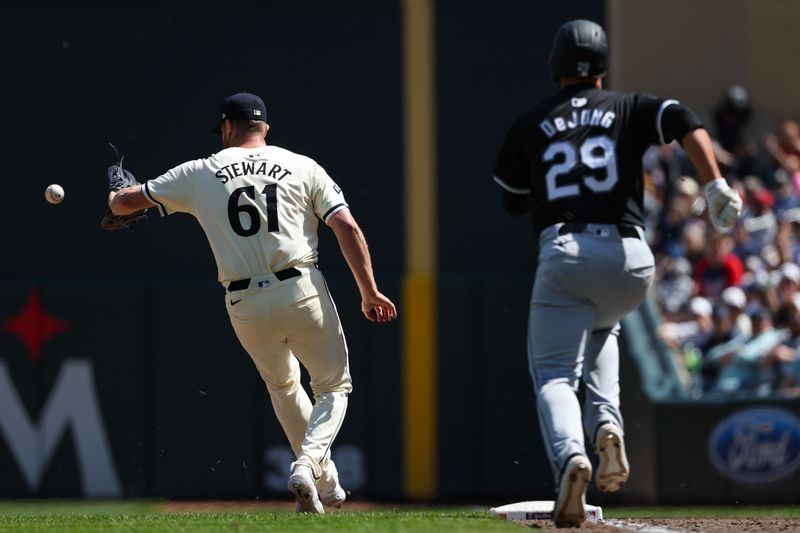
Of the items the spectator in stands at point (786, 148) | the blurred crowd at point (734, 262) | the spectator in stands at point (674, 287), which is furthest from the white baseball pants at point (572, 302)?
the spectator in stands at point (786, 148)

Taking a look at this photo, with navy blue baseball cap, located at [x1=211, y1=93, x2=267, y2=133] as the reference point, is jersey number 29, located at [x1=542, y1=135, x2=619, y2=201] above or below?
below

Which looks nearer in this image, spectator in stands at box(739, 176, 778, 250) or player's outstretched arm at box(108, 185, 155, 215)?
player's outstretched arm at box(108, 185, 155, 215)

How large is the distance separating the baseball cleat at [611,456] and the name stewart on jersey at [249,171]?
185cm

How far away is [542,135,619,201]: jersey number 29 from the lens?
5.27m

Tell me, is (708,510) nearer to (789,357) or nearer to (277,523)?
(789,357)

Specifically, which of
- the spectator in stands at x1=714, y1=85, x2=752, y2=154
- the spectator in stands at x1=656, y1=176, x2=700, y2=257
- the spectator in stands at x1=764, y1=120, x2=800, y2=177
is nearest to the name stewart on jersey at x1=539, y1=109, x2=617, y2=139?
the spectator in stands at x1=656, y1=176, x2=700, y2=257

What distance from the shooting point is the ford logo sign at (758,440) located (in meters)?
10.1

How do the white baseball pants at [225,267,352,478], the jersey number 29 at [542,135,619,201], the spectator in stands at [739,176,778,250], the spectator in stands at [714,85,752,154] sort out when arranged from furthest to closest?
the spectator in stands at [714,85,752,154] < the spectator in stands at [739,176,778,250] < the white baseball pants at [225,267,352,478] < the jersey number 29 at [542,135,619,201]

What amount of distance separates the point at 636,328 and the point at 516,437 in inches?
49.3

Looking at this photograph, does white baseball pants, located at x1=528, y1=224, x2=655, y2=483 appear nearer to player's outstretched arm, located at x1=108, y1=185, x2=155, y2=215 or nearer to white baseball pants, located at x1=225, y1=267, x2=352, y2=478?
white baseball pants, located at x1=225, y1=267, x2=352, y2=478

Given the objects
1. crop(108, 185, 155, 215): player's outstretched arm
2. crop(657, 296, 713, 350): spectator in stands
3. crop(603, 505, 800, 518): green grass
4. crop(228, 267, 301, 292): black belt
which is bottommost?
crop(603, 505, 800, 518): green grass

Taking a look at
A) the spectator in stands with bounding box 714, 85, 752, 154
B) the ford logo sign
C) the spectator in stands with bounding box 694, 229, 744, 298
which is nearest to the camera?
the ford logo sign

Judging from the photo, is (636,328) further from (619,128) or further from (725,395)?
(619,128)

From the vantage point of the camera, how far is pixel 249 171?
617 centimetres
